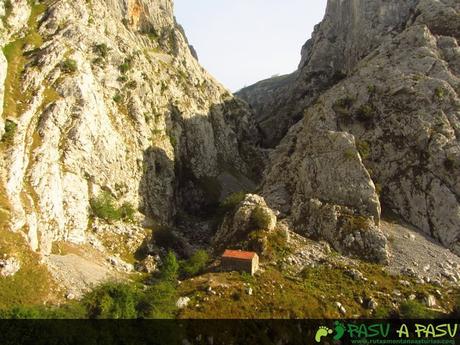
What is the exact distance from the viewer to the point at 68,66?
71.6 metres

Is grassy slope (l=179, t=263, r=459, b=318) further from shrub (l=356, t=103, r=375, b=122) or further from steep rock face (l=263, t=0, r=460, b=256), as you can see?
shrub (l=356, t=103, r=375, b=122)

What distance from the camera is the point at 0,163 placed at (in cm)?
5172

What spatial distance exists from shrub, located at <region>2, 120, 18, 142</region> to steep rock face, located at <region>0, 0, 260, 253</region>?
323 mm

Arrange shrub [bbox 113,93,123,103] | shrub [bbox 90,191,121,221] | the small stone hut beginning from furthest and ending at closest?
shrub [bbox 113,93,123,103], shrub [bbox 90,191,121,221], the small stone hut

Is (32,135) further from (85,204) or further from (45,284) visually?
(45,284)

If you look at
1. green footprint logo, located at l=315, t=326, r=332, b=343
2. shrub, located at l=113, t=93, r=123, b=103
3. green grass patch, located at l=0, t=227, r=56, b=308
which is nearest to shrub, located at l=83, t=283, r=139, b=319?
green grass patch, located at l=0, t=227, r=56, b=308

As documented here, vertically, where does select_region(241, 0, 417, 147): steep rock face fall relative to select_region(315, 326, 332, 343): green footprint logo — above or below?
above

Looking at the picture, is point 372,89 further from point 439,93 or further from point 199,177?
point 199,177

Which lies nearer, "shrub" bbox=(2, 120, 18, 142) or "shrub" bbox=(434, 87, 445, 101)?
"shrub" bbox=(2, 120, 18, 142)

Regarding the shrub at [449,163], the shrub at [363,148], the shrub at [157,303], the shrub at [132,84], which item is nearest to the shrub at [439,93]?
the shrub at [449,163]

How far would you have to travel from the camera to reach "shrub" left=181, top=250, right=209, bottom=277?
54.0 meters

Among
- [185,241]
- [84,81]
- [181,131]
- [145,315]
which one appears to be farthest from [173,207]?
[145,315]

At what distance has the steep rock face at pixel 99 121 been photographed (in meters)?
56.3
